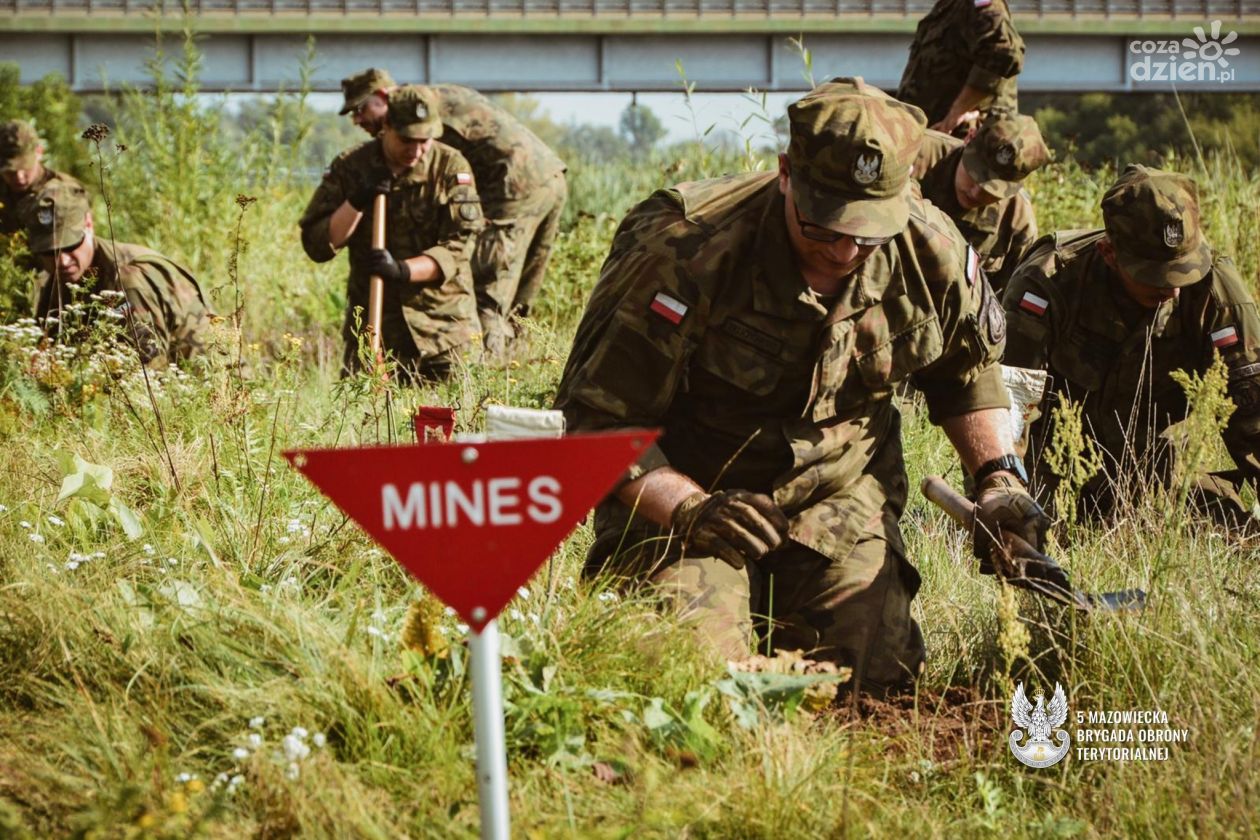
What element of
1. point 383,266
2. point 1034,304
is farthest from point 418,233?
point 1034,304

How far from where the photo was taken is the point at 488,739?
2.33 metres

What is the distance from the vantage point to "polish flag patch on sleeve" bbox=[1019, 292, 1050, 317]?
5.45 m

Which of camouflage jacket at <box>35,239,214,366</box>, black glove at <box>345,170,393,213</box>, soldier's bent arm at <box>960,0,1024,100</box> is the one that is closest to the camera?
soldier's bent arm at <box>960,0,1024,100</box>

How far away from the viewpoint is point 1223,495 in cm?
565

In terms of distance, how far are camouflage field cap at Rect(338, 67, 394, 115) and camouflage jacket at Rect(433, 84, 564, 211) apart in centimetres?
69

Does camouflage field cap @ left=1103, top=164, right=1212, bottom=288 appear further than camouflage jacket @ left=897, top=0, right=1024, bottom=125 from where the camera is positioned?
No

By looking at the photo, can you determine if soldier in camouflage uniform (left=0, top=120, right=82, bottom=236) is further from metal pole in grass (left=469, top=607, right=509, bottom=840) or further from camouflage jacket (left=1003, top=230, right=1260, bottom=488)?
metal pole in grass (left=469, top=607, right=509, bottom=840)

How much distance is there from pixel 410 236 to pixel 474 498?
5858 millimetres

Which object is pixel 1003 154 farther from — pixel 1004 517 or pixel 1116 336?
pixel 1004 517

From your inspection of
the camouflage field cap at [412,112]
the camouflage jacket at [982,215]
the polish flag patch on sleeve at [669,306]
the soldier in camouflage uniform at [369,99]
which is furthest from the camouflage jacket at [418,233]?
→ the polish flag patch on sleeve at [669,306]

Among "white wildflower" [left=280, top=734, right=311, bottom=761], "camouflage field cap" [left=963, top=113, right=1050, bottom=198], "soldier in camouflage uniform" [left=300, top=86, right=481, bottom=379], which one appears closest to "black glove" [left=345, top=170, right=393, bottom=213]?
"soldier in camouflage uniform" [left=300, top=86, right=481, bottom=379]

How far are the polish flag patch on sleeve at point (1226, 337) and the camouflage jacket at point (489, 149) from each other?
465cm

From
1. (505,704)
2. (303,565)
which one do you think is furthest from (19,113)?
(505,704)

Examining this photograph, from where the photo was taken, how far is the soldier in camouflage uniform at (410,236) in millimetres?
7613
